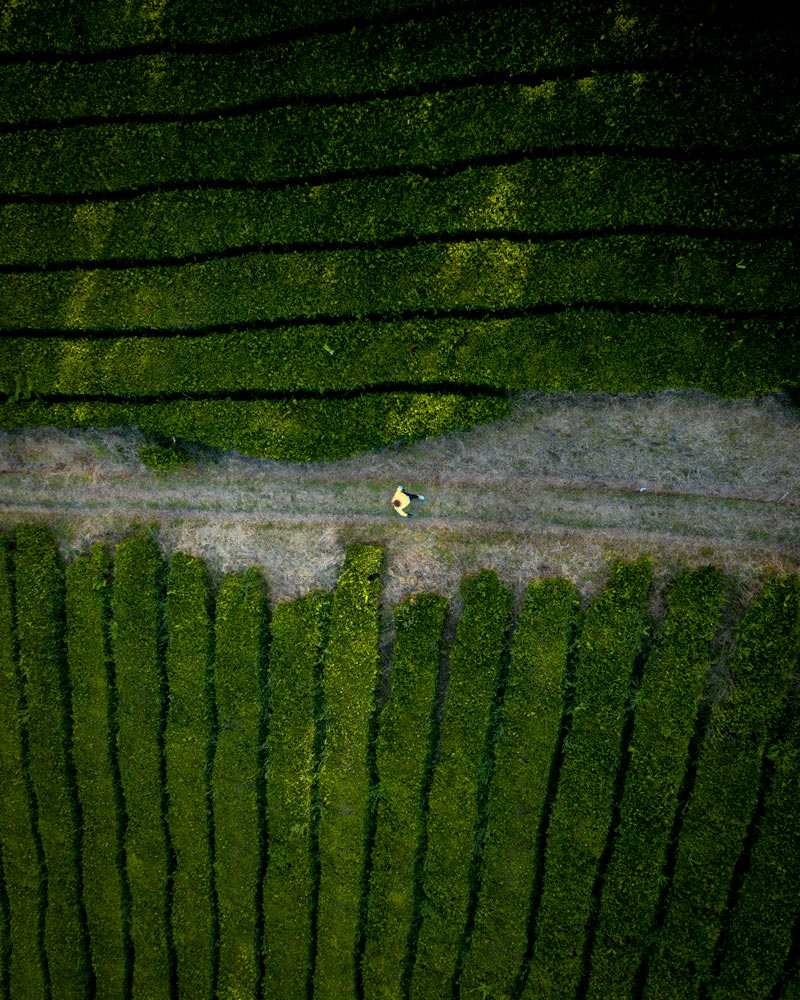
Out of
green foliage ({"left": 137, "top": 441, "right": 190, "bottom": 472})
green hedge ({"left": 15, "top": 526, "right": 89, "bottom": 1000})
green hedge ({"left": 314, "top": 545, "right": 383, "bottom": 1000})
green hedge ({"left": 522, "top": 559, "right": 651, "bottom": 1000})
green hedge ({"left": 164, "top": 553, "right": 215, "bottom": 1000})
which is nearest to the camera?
green hedge ({"left": 522, "top": 559, "right": 651, "bottom": 1000})

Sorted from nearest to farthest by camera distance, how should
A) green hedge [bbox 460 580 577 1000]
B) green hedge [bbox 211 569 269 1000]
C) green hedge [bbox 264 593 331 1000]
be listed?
1. green hedge [bbox 460 580 577 1000]
2. green hedge [bbox 264 593 331 1000]
3. green hedge [bbox 211 569 269 1000]

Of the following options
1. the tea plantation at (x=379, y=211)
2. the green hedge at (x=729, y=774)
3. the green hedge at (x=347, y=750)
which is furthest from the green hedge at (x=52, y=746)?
the green hedge at (x=729, y=774)

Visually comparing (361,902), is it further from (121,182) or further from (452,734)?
(121,182)

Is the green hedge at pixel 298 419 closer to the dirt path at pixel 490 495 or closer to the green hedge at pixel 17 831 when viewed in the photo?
the dirt path at pixel 490 495

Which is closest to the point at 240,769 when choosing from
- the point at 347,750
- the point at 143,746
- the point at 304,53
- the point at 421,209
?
the point at 143,746

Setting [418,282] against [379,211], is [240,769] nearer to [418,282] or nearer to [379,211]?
[418,282]

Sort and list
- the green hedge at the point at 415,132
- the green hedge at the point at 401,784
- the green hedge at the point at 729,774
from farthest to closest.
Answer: the green hedge at the point at 401,784, the green hedge at the point at 729,774, the green hedge at the point at 415,132

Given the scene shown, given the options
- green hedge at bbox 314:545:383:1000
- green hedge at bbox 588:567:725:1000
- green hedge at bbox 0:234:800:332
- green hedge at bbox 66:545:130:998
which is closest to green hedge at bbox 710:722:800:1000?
green hedge at bbox 588:567:725:1000

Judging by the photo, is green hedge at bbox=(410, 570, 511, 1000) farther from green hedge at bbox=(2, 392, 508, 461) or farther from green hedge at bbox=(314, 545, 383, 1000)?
green hedge at bbox=(2, 392, 508, 461)
